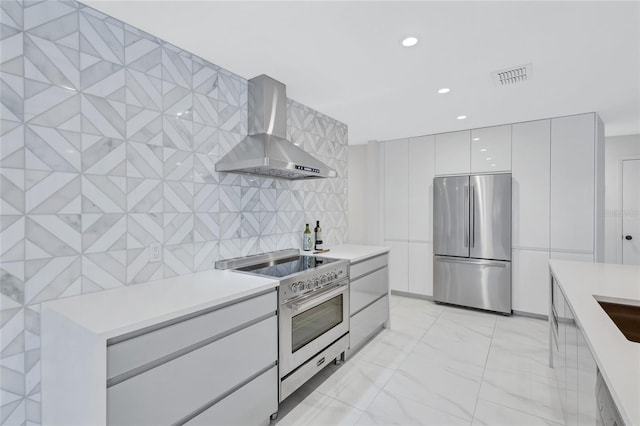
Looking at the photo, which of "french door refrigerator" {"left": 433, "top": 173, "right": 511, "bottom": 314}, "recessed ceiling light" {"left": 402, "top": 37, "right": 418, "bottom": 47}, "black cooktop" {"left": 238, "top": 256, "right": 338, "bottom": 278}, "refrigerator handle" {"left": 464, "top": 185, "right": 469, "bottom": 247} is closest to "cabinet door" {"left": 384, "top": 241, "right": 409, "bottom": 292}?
"french door refrigerator" {"left": 433, "top": 173, "right": 511, "bottom": 314}

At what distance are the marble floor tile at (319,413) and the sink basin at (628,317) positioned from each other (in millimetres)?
1575

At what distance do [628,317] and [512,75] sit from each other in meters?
1.88

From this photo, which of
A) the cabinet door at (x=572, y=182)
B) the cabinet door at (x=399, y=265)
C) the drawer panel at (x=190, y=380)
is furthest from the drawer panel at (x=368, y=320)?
the cabinet door at (x=572, y=182)

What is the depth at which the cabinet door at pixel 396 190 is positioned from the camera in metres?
4.61

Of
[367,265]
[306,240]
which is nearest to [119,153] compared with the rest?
[306,240]

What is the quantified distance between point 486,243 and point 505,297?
27.6 inches

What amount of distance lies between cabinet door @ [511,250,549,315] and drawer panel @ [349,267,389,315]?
1.77 m

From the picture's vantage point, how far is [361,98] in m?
2.97

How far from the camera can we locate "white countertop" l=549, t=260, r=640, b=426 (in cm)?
80

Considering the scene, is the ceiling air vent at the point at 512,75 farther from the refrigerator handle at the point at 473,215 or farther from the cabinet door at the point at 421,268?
the cabinet door at the point at 421,268

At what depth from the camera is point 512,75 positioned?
2443 mm

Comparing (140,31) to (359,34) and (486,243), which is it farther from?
(486,243)

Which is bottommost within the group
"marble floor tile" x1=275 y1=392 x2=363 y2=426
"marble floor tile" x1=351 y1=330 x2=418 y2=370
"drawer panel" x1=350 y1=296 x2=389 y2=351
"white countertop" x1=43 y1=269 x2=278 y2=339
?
"marble floor tile" x1=275 y1=392 x2=363 y2=426

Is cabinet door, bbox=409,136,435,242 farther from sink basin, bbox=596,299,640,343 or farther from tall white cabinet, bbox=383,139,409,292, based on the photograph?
sink basin, bbox=596,299,640,343
